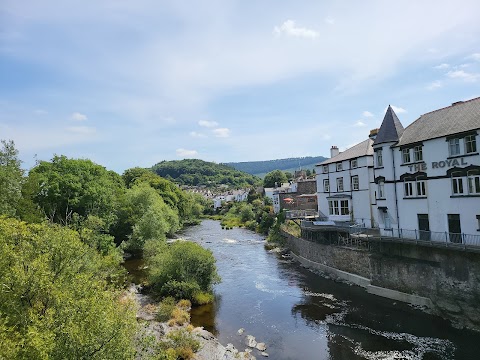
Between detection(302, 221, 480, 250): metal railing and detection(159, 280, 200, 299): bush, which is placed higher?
detection(302, 221, 480, 250): metal railing

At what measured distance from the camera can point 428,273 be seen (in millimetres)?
24625

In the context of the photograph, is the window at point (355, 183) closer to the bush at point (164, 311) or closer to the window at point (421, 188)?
the window at point (421, 188)

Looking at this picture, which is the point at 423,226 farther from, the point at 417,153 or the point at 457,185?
the point at 417,153

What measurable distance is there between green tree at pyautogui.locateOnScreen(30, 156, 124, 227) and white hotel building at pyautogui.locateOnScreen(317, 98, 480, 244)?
1186 inches

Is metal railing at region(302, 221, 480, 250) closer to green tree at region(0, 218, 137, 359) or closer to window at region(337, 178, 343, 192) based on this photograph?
window at region(337, 178, 343, 192)

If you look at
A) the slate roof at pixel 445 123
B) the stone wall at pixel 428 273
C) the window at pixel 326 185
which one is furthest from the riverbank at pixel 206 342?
the window at pixel 326 185

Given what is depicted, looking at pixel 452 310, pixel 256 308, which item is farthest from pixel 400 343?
pixel 256 308

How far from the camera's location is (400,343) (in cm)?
2039

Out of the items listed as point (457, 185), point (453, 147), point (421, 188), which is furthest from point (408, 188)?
point (453, 147)

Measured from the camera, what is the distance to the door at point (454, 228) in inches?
939

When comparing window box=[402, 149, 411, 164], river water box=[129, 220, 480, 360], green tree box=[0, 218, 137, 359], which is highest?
window box=[402, 149, 411, 164]

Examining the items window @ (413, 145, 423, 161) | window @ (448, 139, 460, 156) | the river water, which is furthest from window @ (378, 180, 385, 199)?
the river water

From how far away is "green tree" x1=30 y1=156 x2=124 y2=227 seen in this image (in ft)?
117

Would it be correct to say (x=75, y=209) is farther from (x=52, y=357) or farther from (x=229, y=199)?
(x=229, y=199)
